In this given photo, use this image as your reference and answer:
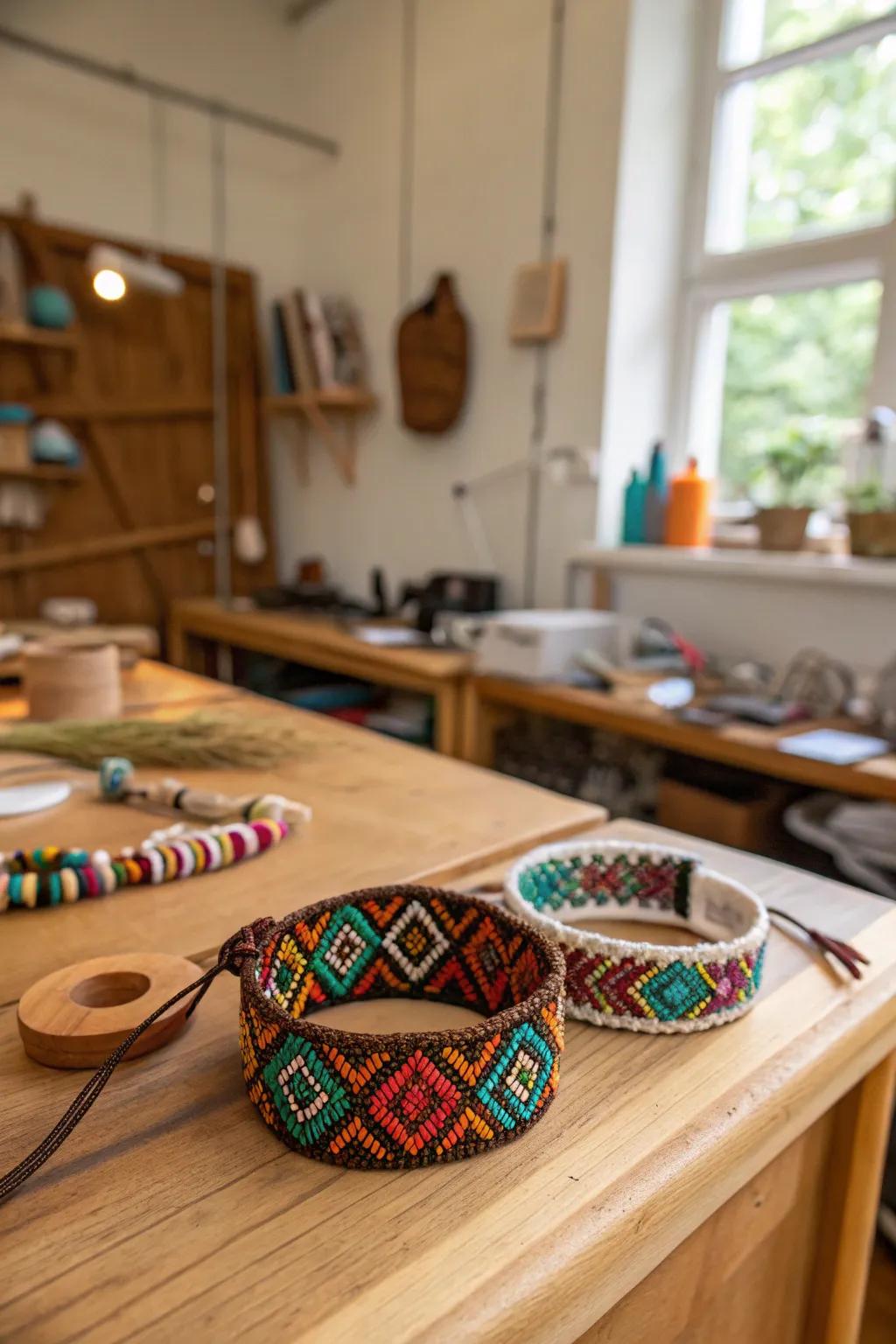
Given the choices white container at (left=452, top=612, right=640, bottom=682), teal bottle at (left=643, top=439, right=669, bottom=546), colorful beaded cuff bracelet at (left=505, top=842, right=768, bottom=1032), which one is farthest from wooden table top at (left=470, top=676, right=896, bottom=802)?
colorful beaded cuff bracelet at (left=505, top=842, right=768, bottom=1032)

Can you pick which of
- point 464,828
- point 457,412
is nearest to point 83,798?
point 464,828

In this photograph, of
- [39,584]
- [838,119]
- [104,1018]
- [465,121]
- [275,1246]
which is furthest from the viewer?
[39,584]

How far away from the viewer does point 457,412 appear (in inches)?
123

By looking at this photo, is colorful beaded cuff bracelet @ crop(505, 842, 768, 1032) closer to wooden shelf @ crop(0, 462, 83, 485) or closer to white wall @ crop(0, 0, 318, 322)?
wooden shelf @ crop(0, 462, 83, 485)

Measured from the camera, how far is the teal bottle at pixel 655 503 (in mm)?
2600

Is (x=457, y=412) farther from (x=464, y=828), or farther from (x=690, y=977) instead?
(x=690, y=977)

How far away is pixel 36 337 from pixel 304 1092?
3126mm

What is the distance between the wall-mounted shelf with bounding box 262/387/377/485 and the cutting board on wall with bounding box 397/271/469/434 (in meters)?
0.28

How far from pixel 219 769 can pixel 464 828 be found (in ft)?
1.28

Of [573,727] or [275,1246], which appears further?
[573,727]

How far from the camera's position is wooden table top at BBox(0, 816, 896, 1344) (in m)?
0.40

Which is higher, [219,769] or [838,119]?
[838,119]

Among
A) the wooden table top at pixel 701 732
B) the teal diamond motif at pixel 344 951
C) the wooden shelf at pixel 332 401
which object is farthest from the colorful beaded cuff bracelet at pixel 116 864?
the wooden shelf at pixel 332 401

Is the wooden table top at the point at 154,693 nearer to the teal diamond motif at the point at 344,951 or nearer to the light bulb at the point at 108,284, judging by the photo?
the light bulb at the point at 108,284
